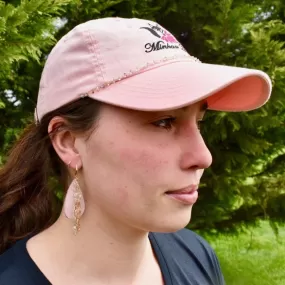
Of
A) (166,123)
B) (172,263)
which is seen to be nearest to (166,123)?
(166,123)

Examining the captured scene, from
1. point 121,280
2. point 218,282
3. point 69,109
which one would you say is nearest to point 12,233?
point 121,280

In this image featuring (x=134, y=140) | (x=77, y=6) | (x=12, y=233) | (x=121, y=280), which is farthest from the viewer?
(x=77, y=6)

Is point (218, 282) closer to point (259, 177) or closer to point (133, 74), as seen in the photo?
point (133, 74)

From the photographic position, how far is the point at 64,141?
1488 mm

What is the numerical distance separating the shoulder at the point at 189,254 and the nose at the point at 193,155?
1.38ft

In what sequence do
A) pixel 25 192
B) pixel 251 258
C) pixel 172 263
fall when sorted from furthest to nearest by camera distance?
pixel 251 258 → pixel 25 192 → pixel 172 263

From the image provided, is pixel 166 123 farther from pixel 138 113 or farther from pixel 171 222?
pixel 171 222

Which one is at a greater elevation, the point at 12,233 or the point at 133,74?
the point at 133,74

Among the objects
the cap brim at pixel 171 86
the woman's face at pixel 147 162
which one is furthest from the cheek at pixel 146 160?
the cap brim at pixel 171 86

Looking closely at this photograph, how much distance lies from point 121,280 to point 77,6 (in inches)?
60.8

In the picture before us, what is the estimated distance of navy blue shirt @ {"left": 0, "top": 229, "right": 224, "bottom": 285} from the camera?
1.43m

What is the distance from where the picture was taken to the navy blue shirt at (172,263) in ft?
4.70

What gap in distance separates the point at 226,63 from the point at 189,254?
1508 millimetres

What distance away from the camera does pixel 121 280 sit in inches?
60.9
